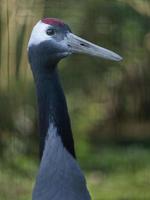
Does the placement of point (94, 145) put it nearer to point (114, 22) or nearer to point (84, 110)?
point (84, 110)

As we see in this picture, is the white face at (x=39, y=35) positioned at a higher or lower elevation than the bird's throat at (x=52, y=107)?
higher

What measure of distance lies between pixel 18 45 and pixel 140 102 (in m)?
3.27

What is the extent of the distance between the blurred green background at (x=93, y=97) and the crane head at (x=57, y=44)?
233cm

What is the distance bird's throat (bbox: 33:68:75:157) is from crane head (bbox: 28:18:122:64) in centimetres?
10

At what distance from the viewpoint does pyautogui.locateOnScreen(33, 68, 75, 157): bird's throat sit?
4.43m

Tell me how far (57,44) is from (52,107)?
30 centimetres

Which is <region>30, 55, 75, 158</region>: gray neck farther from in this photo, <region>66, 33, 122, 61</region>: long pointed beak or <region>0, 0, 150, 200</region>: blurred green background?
<region>0, 0, 150, 200</region>: blurred green background

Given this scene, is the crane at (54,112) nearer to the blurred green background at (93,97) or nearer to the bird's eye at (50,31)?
the bird's eye at (50,31)

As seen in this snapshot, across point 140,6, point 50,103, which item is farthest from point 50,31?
point 140,6

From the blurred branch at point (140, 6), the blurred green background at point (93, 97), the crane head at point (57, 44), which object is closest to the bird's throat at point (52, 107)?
the crane head at point (57, 44)

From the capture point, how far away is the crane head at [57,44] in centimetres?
440

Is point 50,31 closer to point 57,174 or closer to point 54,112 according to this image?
point 54,112

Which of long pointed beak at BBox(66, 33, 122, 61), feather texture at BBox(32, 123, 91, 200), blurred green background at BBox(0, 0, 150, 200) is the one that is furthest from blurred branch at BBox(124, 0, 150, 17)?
feather texture at BBox(32, 123, 91, 200)

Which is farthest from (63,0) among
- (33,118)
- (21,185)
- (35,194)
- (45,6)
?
(35,194)
